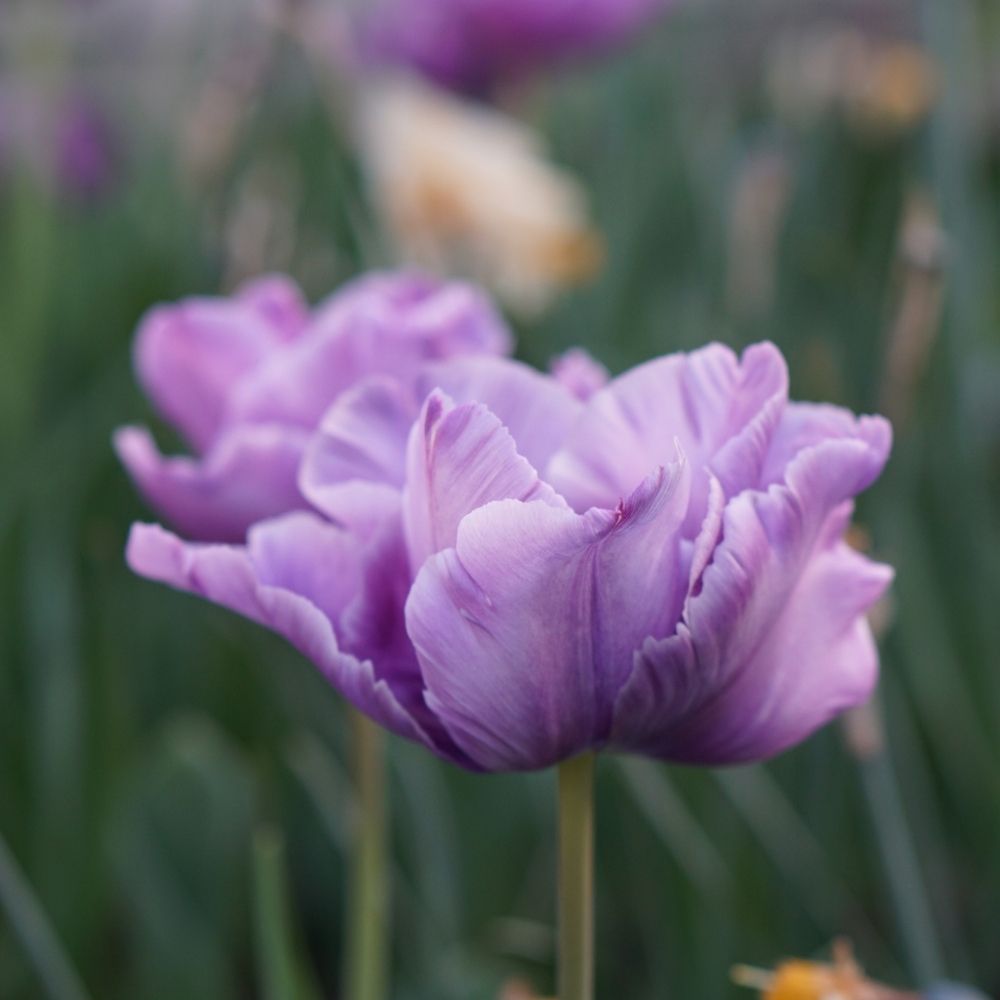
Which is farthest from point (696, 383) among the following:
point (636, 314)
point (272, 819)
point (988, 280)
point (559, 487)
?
point (988, 280)

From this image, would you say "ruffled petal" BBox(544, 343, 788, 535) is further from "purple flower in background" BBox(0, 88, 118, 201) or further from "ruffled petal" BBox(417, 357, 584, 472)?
"purple flower in background" BBox(0, 88, 118, 201)

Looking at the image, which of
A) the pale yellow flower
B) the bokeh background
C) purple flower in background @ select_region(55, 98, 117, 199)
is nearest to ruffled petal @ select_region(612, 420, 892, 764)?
the bokeh background

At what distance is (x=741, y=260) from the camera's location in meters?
1.13

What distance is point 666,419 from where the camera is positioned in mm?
321

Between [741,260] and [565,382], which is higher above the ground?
[565,382]

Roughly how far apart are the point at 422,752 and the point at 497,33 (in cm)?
117

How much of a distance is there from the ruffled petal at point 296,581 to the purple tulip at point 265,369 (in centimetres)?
8

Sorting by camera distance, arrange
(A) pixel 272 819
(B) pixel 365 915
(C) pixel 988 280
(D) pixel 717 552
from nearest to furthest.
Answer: (D) pixel 717 552 → (B) pixel 365 915 → (A) pixel 272 819 → (C) pixel 988 280

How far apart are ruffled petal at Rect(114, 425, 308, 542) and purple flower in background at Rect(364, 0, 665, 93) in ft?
4.26

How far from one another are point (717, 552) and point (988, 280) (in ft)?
4.41

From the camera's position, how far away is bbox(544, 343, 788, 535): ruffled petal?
32cm

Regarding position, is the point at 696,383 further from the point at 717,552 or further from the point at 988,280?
the point at 988,280

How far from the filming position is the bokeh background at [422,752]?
60 centimetres

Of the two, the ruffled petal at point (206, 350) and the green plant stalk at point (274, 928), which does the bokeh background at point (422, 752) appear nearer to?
the green plant stalk at point (274, 928)
